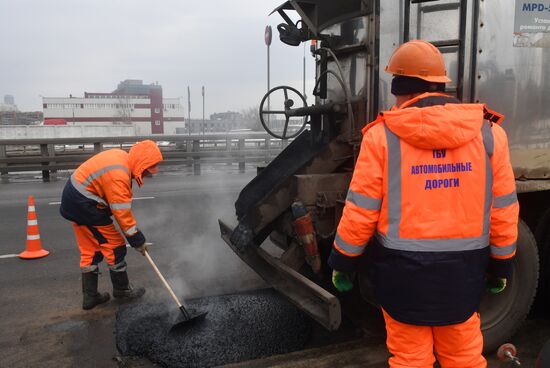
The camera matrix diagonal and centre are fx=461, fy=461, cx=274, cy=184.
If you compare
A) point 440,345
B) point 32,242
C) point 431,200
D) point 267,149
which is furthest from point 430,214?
point 267,149

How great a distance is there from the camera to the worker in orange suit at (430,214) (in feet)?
6.27

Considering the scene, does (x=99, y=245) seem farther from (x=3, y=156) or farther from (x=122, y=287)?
(x=3, y=156)

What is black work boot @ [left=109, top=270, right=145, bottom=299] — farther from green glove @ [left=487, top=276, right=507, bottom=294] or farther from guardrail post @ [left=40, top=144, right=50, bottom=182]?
guardrail post @ [left=40, top=144, right=50, bottom=182]

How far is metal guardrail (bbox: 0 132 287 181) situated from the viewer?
1245 cm

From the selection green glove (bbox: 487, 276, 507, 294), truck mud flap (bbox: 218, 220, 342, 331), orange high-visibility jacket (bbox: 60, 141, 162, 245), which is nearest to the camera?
green glove (bbox: 487, 276, 507, 294)

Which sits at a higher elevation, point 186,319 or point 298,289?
point 298,289

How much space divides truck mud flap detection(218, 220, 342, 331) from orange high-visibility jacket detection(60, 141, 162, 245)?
109 cm

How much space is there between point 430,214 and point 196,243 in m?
4.61

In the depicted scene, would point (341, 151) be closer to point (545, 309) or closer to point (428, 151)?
point (428, 151)

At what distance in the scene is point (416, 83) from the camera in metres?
2.09

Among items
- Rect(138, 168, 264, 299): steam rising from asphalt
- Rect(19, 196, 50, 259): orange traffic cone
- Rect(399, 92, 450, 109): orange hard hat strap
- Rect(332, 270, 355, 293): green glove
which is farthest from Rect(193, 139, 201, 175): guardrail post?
Rect(399, 92, 450, 109): orange hard hat strap

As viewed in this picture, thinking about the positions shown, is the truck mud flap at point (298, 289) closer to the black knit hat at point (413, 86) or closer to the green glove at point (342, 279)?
the green glove at point (342, 279)

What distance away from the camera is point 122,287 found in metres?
4.26

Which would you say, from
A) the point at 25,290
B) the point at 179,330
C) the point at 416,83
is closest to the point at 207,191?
the point at 25,290
